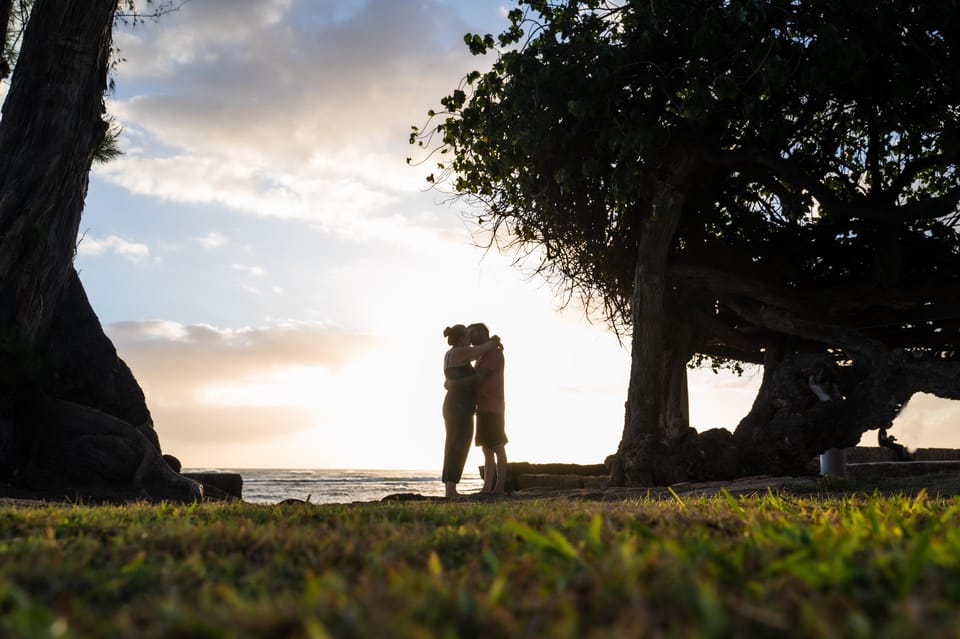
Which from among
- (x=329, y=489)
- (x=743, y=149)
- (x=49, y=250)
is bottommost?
(x=329, y=489)

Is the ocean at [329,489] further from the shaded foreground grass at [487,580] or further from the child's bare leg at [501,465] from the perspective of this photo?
the shaded foreground grass at [487,580]

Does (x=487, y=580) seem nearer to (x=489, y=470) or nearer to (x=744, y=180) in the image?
(x=489, y=470)

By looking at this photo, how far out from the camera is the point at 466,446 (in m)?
10.8

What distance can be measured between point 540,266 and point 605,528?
1066 centimetres

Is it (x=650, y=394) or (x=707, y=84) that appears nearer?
(x=707, y=84)

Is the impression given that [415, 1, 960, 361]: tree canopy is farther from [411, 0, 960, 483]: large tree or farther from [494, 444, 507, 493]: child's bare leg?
[494, 444, 507, 493]: child's bare leg

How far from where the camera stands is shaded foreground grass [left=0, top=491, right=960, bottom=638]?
1400 mm

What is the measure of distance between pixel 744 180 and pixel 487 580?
41.2 ft

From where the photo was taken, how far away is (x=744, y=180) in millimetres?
13320

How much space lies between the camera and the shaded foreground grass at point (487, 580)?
1.40m

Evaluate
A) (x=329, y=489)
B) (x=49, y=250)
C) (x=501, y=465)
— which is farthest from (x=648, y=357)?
(x=329, y=489)

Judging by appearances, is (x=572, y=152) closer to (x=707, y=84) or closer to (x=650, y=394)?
(x=707, y=84)

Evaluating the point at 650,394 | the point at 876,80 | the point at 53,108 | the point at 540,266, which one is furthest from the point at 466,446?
the point at 876,80

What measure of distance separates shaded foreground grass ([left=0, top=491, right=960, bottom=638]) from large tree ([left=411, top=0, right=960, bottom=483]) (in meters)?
8.19
